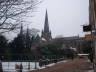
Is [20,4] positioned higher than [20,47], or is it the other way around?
[20,4]

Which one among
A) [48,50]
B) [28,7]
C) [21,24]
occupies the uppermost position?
[28,7]

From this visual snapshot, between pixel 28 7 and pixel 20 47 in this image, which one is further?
pixel 20 47

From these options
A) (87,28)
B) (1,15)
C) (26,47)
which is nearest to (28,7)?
(1,15)

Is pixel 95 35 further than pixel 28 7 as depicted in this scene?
Yes

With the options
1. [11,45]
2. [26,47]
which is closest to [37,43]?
[26,47]

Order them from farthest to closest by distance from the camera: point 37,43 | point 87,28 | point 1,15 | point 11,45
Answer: point 37,43, point 11,45, point 87,28, point 1,15

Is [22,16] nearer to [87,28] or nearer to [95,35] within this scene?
[95,35]

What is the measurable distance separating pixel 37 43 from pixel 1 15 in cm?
8227

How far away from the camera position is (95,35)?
17859 millimetres

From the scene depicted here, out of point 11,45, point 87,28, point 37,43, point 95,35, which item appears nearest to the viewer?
point 95,35

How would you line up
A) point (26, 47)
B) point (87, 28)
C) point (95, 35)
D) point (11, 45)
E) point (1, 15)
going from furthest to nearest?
point (26, 47) < point (11, 45) < point (87, 28) < point (95, 35) < point (1, 15)

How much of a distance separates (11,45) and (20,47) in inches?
166

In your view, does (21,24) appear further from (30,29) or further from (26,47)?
(26,47)

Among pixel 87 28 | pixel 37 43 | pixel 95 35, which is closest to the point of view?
pixel 95 35
